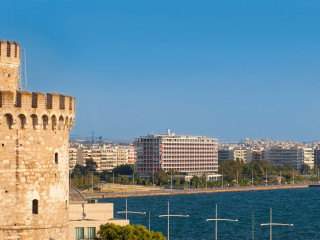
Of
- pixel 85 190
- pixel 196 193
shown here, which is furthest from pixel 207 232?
pixel 196 193

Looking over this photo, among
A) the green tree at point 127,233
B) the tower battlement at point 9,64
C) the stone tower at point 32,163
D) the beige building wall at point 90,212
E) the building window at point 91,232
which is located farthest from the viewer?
the beige building wall at point 90,212

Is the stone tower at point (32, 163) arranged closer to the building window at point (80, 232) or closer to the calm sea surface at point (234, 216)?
the building window at point (80, 232)

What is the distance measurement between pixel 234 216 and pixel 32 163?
88.2m

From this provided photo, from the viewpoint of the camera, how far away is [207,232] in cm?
8012

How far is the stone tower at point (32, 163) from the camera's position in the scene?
55.9ft

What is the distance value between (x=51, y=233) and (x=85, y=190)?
14067 cm

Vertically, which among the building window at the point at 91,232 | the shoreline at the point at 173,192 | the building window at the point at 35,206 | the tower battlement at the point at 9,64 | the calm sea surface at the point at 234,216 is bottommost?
the calm sea surface at the point at 234,216

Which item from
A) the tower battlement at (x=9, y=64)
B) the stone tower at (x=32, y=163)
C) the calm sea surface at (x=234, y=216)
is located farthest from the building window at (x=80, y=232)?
the calm sea surface at (x=234, y=216)

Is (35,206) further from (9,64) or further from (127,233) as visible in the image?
(127,233)

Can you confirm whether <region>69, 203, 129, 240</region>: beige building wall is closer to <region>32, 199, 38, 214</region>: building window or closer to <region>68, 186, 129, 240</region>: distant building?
<region>68, 186, 129, 240</region>: distant building

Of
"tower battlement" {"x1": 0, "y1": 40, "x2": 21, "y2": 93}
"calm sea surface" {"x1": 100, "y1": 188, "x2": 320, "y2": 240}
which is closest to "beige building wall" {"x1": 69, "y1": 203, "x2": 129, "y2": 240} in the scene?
"tower battlement" {"x1": 0, "y1": 40, "x2": 21, "y2": 93}

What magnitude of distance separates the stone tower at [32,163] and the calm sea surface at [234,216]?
41933 mm

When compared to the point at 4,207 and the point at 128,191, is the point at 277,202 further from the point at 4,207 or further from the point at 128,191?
the point at 4,207

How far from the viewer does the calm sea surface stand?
79.1m
